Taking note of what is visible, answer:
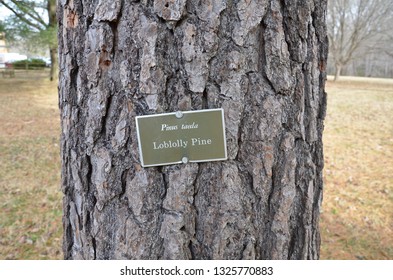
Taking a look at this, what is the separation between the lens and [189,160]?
938 millimetres

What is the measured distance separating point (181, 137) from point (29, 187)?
9.97 feet

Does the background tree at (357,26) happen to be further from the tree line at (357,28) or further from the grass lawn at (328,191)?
the grass lawn at (328,191)

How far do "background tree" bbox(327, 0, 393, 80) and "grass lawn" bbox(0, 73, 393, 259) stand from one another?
1259cm

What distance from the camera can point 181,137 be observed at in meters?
0.93

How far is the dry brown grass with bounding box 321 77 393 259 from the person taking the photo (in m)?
2.64

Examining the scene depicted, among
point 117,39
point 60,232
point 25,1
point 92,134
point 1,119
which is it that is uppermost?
point 25,1

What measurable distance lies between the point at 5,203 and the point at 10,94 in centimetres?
821

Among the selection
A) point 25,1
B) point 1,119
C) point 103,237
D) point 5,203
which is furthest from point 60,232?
point 25,1

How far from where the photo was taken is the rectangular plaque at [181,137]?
0.91 metres

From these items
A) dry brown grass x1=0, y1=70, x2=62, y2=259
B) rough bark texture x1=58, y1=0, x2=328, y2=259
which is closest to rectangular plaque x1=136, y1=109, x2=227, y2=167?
rough bark texture x1=58, y1=0, x2=328, y2=259

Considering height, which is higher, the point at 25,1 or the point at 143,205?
the point at 25,1

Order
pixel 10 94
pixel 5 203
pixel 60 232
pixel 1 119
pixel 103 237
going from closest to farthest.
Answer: pixel 103 237, pixel 60 232, pixel 5 203, pixel 1 119, pixel 10 94

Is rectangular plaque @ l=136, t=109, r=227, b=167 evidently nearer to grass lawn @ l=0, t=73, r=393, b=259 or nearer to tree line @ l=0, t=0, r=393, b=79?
grass lawn @ l=0, t=73, r=393, b=259
